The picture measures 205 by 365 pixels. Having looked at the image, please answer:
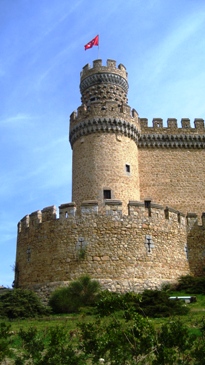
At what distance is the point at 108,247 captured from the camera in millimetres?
20328

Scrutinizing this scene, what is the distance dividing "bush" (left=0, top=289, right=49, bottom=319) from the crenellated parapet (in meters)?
15.3

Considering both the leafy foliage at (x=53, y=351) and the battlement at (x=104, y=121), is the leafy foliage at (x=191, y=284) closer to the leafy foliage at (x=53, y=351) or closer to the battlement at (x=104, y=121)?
the battlement at (x=104, y=121)

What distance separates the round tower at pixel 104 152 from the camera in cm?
2673

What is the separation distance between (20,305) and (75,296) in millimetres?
2233

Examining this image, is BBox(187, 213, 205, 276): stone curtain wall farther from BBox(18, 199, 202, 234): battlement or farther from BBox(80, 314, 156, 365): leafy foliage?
BBox(80, 314, 156, 365): leafy foliage

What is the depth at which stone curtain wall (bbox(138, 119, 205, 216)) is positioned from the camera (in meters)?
29.5

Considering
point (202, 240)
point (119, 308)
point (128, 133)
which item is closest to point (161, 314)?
point (119, 308)

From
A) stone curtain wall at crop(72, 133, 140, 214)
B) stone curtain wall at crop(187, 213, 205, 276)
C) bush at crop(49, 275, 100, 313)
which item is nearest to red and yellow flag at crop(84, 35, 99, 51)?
stone curtain wall at crop(72, 133, 140, 214)

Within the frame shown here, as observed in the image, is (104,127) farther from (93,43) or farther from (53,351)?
(53,351)

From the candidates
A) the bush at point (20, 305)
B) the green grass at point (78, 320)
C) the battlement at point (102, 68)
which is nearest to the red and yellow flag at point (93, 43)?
the battlement at point (102, 68)

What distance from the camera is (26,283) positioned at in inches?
859

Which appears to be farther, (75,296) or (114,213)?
(114,213)

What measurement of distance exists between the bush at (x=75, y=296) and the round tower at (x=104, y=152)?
27.4ft

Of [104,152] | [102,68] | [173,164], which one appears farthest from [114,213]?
[102,68]
